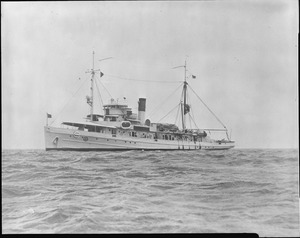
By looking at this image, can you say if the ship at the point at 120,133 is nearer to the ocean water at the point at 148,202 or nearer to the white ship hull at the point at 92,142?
the white ship hull at the point at 92,142

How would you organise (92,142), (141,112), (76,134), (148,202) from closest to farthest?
(148,202) < (76,134) < (92,142) < (141,112)

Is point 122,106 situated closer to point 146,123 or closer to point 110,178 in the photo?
point 146,123

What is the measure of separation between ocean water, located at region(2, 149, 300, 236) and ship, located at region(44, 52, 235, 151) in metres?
9.58

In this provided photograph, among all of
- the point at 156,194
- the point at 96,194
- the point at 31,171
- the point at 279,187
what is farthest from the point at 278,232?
the point at 31,171

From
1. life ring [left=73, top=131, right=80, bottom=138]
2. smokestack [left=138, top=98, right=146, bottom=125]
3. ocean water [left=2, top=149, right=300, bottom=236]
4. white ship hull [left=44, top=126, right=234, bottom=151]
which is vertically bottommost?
ocean water [left=2, top=149, right=300, bottom=236]

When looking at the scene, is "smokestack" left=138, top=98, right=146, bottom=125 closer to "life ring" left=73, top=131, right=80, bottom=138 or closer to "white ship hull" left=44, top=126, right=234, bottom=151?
"white ship hull" left=44, top=126, right=234, bottom=151

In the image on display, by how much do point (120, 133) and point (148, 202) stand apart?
1484cm

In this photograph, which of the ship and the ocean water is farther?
the ship

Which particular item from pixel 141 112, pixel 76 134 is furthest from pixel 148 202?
pixel 141 112

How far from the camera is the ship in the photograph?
19031 mm

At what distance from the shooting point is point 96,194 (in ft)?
22.5

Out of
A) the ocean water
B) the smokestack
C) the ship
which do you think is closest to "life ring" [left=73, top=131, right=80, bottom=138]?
the ship

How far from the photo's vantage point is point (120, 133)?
828 inches

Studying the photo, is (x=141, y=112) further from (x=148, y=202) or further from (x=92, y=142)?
(x=148, y=202)
